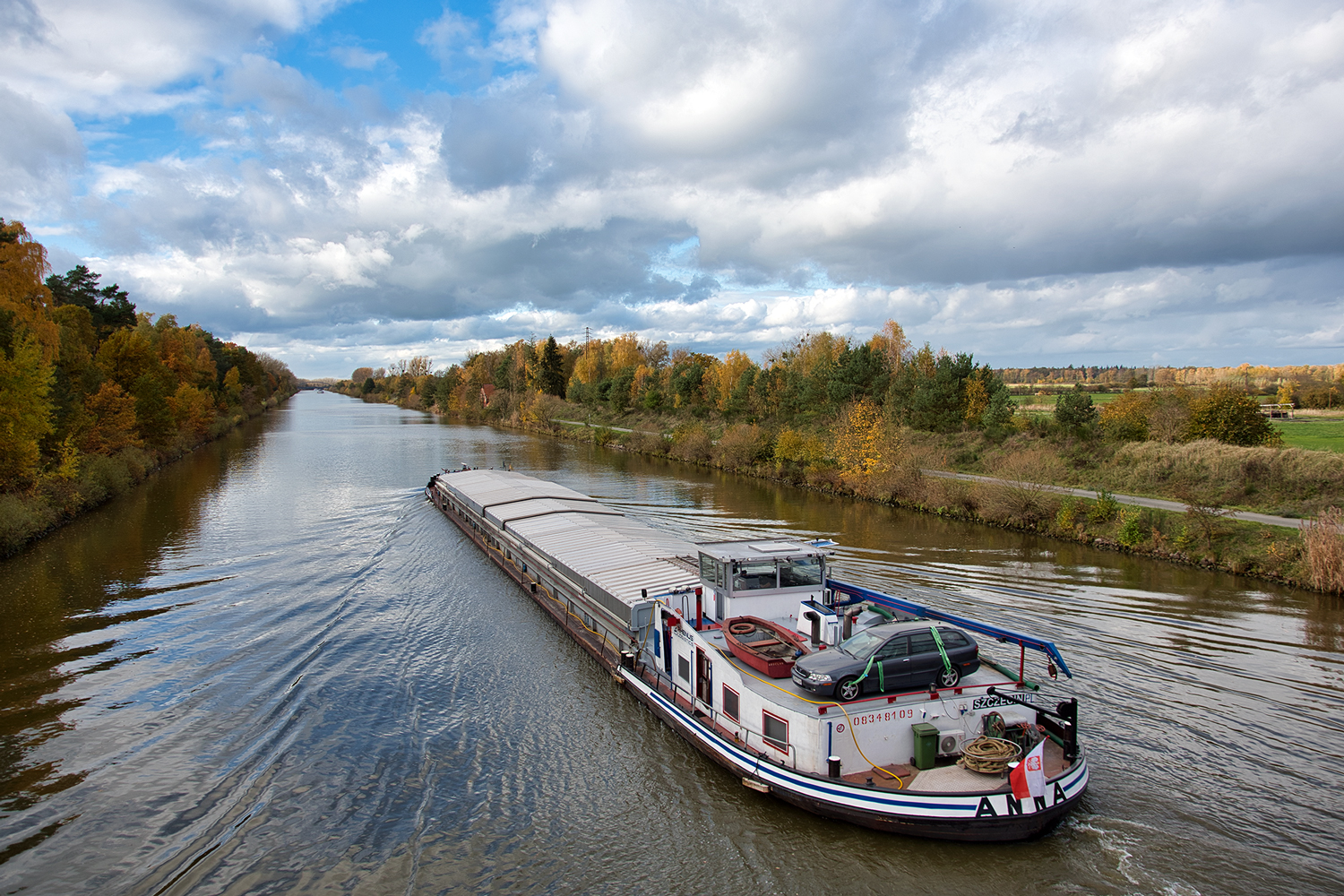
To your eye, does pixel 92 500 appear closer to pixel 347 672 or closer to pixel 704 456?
pixel 347 672

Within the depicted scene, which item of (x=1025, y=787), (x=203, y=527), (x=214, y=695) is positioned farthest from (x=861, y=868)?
(x=203, y=527)

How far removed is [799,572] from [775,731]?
179 inches

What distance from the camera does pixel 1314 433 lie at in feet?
158

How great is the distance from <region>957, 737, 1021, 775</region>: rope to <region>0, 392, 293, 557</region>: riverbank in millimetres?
36359

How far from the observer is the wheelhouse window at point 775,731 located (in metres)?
11.6

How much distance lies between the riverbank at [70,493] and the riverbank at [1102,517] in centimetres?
4394

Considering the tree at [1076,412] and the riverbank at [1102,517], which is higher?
the tree at [1076,412]

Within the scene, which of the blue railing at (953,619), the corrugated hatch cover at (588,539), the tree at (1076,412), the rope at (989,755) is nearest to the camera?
the rope at (989,755)

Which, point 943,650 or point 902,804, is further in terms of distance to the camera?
point 943,650

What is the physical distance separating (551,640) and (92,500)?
3355 centimetres

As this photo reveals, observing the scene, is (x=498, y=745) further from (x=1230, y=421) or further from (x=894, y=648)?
(x=1230, y=421)

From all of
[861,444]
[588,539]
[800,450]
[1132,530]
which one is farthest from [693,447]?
[588,539]

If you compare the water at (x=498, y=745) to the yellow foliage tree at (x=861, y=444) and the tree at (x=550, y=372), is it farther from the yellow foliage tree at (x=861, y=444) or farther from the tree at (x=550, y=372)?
the tree at (x=550, y=372)

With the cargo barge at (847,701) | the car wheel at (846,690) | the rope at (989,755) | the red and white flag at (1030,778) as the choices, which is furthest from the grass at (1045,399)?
the car wheel at (846,690)
